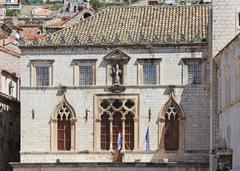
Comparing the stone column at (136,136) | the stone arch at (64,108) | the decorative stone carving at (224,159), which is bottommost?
the decorative stone carving at (224,159)

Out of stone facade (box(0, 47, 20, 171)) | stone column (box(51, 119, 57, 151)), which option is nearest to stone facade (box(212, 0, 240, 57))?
stone column (box(51, 119, 57, 151))

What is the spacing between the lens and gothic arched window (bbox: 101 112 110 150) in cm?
6694

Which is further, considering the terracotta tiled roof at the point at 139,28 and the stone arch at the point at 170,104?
the terracotta tiled roof at the point at 139,28

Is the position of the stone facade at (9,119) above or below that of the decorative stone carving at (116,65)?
below

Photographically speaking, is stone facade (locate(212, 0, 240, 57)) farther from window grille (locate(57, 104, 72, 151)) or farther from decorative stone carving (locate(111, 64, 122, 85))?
window grille (locate(57, 104, 72, 151))

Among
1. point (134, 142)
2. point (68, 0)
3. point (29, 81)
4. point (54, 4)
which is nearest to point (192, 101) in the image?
point (134, 142)

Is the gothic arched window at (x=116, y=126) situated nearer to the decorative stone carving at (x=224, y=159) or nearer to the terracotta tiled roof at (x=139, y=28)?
the terracotta tiled roof at (x=139, y=28)

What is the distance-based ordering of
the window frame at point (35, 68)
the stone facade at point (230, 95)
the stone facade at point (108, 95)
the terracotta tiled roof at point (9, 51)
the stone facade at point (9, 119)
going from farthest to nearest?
the terracotta tiled roof at point (9, 51)
the stone facade at point (9, 119)
the window frame at point (35, 68)
the stone facade at point (108, 95)
the stone facade at point (230, 95)

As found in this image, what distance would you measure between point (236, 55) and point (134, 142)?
46.7 ft

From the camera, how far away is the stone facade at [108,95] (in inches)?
2598

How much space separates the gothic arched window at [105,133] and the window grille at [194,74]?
518cm

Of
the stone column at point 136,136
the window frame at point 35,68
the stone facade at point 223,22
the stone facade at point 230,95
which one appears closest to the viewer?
the stone facade at point 230,95

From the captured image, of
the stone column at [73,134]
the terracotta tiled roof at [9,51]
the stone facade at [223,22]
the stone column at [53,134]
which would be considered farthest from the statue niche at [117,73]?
the terracotta tiled roof at [9,51]

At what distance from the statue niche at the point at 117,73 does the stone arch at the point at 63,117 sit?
2932 mm
